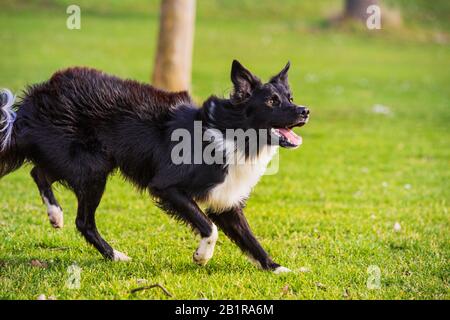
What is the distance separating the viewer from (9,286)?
4809 millimetres

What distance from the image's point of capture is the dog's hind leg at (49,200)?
5.82 m

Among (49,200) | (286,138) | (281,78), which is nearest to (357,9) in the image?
(281,78)

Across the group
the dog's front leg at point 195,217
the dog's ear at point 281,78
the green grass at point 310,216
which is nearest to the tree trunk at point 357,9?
the green grass at point 310,216

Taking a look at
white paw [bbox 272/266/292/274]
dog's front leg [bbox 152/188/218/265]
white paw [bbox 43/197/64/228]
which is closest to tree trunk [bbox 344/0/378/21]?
white paw [bbox 43/197/64/228]

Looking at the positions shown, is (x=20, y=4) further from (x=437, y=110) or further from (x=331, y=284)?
(x=331, y=284)

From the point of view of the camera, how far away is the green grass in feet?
16.2

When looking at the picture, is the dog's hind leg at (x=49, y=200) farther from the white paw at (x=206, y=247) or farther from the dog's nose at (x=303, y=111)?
the dog's nose at (x=303, y=111)

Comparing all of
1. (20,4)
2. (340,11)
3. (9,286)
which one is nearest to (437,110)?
(9,286)

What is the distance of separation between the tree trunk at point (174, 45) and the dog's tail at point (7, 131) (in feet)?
24.5

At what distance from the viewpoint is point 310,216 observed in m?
7.01

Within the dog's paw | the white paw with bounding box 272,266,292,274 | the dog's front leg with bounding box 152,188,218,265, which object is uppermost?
the dog's front leg with bounding box 152,188,218,265

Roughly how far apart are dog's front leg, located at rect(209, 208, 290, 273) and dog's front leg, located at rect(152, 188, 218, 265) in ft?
1.14

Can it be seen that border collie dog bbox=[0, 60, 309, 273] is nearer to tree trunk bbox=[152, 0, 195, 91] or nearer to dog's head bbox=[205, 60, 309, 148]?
dog's head bbox=[205, 60, 309, 148]
